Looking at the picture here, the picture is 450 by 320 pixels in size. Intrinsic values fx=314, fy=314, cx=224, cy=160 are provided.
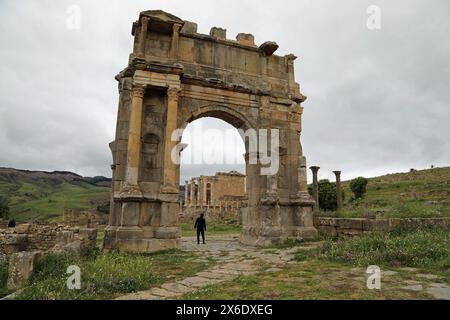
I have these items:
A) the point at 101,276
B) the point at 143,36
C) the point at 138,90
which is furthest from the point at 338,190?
the point at 101,276

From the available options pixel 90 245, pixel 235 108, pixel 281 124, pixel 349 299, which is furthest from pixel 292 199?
pixel 349 299

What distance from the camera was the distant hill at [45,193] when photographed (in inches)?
1661

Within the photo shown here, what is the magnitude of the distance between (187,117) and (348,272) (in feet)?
23.8

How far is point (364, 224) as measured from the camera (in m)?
9.29

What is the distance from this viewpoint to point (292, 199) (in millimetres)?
11594

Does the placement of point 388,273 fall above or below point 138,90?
below

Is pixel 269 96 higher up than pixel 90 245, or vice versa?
pixel 269 96

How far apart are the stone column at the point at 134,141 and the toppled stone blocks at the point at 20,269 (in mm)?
3781

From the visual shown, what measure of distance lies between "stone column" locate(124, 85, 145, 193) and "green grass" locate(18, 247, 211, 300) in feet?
8.86

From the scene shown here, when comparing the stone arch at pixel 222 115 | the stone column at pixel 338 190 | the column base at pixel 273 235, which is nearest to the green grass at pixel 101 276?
the column base at pixel 273 235

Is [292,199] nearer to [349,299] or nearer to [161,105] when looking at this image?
[161,105]

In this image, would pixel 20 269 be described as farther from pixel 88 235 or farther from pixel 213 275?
pixel 213 275

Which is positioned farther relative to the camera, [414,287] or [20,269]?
[20,269]

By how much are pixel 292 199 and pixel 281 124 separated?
2.90 metres
